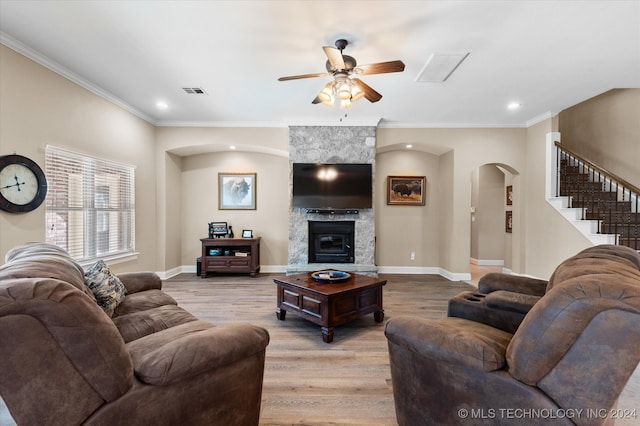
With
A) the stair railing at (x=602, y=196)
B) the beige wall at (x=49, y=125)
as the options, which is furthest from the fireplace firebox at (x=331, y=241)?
the stair railing at (x=602, y=196)

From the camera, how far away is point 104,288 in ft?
6.79

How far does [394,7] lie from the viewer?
7.41 feet

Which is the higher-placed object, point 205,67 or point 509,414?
point 205,67

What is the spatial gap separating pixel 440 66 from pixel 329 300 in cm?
288

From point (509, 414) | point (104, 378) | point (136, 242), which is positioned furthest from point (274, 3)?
point (136, 242)

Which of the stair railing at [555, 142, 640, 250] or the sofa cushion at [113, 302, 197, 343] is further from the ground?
the stair railing at [555, 142, 640, 250]

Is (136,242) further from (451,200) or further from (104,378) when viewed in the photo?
(451,200)

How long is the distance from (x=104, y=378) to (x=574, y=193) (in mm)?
6535

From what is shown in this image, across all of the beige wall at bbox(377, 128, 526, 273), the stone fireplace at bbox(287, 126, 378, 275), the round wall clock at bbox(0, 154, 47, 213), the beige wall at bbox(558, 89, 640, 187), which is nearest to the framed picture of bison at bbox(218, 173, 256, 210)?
the stone fireplace at bbox(287, 126, 378, 275)

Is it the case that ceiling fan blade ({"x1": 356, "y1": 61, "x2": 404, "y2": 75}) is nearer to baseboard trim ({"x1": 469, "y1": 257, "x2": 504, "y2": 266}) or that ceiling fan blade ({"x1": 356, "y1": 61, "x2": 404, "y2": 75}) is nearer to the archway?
the archway

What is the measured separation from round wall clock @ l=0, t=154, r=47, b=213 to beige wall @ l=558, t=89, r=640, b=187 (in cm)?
821

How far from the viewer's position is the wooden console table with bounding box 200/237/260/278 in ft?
17.6

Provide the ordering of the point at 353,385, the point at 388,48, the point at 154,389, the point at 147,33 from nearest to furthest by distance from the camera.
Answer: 1. the point at 154,389
2. the point at 353,385
3. the point at 147,33
4. the point at 388,48

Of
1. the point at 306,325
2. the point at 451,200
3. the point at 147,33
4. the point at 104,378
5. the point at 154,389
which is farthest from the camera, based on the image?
the point at 451,200
